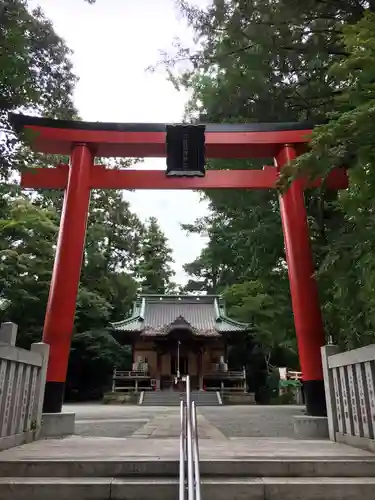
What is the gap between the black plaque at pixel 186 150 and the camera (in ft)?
22.8

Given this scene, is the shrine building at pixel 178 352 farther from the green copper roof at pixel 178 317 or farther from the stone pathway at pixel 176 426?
the stone pathway at pixel 176 426

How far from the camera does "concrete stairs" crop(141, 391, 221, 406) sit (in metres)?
17.5

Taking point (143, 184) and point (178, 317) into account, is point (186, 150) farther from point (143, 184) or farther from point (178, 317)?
point (178, 317)

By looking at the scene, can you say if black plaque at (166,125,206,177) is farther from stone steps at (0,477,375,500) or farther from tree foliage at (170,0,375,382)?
stone steps at (0,477,375,500)

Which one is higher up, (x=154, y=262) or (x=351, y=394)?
(x=154, y=262)

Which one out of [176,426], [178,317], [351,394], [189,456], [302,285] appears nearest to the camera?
[189,456]

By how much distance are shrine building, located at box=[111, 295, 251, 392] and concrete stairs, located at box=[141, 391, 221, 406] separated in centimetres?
94

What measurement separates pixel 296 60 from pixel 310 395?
5495mm

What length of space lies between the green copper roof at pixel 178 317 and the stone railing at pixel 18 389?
15522mm

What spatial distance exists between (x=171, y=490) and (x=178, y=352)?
18.7 metres

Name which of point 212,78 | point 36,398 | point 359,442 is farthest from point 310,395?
point 212,78

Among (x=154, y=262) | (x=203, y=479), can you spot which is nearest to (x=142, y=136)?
(x=203, y=479)

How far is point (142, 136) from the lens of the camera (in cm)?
696

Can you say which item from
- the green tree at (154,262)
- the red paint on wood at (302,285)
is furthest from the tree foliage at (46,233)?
the red paint on wood at (302,285)
